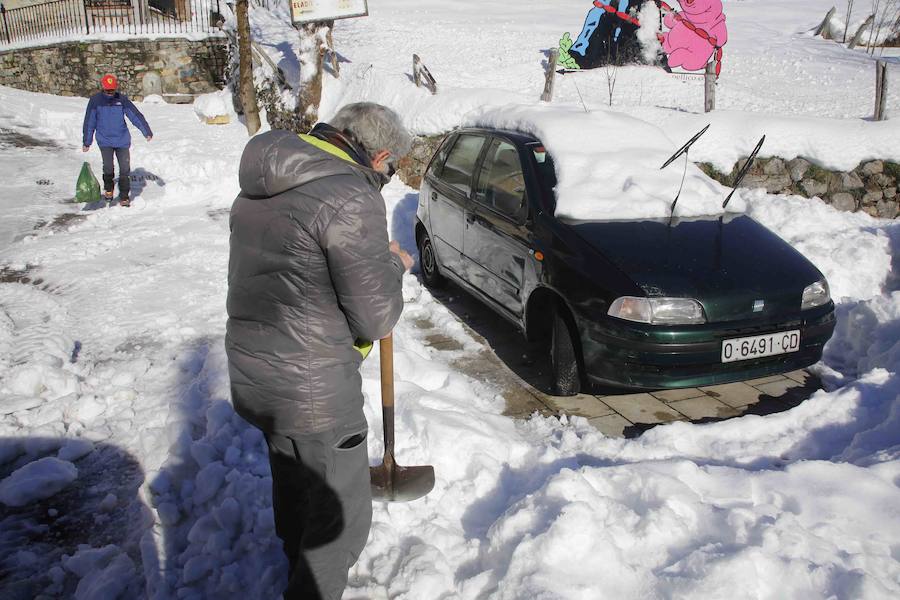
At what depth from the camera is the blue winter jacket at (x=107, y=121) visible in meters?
9.05

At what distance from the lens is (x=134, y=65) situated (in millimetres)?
18812

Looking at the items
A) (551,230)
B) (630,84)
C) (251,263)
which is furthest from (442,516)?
(630,84)

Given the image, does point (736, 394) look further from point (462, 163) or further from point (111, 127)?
point (111, 127)

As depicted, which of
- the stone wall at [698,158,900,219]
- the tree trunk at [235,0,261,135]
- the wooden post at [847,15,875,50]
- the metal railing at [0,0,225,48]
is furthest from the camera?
the metal railing at [0,0,225,48]

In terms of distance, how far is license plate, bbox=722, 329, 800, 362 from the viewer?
382 cm

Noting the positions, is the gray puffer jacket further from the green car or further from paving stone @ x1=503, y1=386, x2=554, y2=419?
paving stone @ x1=503, y1=386, x2=554, y2=419

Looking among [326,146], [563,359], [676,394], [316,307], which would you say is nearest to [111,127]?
[563,359]

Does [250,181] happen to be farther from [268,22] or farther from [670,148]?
[268,22]

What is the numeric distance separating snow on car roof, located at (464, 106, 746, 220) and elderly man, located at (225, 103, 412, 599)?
255 centimetres

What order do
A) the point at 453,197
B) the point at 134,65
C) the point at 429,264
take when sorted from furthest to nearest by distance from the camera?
the point at 134,65 → the point at 429,264 → the point at 453,197

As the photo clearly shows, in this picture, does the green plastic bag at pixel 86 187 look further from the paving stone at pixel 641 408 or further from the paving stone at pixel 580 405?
the paving stone at pixel 641 408

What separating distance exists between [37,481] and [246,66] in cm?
1083

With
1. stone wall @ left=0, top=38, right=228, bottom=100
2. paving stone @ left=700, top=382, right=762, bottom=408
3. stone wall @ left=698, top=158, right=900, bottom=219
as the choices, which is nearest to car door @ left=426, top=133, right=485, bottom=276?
paving stone @ left=700, top=382, right=762, bottom=408

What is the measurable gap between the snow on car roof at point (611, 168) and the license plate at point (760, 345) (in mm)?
1117
